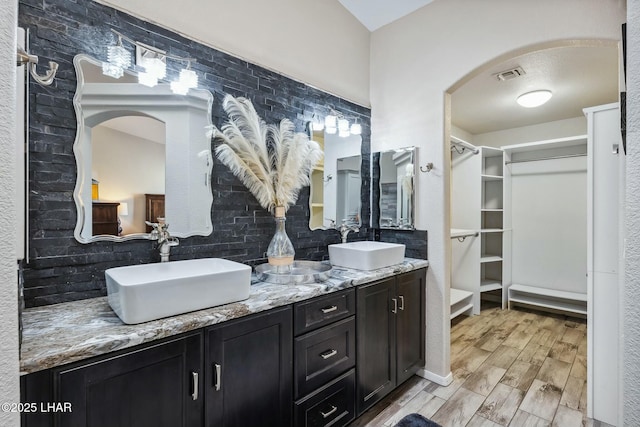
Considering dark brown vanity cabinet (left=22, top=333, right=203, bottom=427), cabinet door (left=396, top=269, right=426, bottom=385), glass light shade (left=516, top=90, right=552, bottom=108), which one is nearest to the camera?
dark brown vanity cabinet (left=22, top=333, right=203, bottom=427)

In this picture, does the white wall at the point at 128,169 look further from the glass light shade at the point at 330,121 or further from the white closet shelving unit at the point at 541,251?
the white closet shelving unit at the point at 541,251

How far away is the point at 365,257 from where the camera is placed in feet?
6.39

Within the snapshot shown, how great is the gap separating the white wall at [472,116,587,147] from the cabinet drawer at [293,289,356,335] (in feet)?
11.9

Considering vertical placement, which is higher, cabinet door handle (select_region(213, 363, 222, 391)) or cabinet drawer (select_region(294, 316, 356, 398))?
cabinet door handle (select_region(213, 363, 222, 391))

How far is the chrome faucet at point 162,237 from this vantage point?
4.87 feet

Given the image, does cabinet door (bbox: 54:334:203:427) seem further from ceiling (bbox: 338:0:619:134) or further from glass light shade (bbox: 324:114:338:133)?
ceiling (bbox: 338:0:619:134)

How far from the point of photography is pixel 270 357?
53.8 inches

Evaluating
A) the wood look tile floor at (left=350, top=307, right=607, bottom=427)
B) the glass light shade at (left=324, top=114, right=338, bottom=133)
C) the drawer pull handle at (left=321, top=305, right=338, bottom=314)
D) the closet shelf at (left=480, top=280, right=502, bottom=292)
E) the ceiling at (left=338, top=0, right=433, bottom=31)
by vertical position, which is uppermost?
the ceiling at (left=338, top=0, right=433, bottom=31)

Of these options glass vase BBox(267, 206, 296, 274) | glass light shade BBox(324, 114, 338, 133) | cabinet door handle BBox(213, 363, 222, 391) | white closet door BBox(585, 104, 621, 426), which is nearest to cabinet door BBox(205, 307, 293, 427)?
cabinet door handle BBox(213, 363, 222, 391)

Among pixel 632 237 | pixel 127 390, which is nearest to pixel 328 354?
pixel 127 390

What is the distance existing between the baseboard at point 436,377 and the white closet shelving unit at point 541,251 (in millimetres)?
2327

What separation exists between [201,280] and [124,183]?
70 cm

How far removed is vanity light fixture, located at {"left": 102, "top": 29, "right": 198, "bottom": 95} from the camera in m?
1.40

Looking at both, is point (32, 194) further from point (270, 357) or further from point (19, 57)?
point (270, 357)
